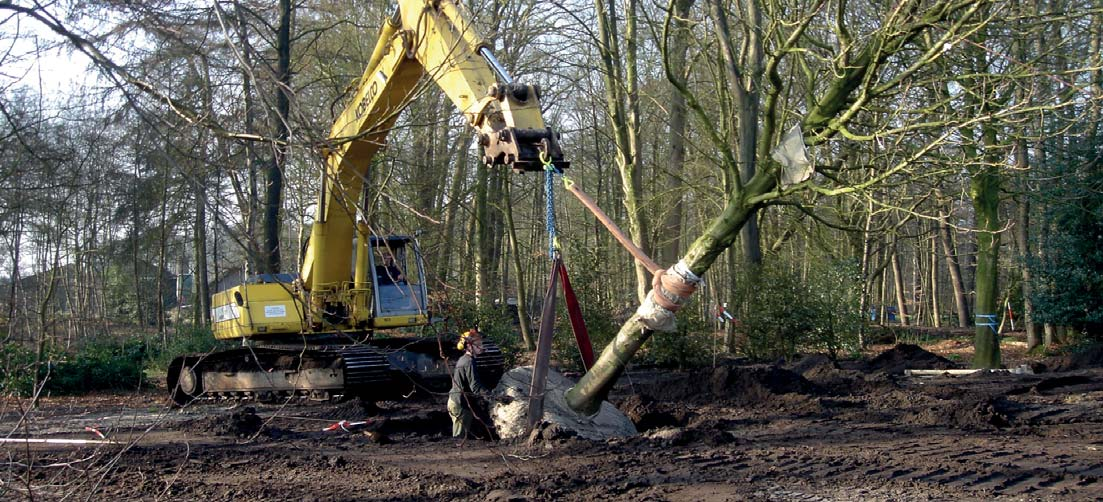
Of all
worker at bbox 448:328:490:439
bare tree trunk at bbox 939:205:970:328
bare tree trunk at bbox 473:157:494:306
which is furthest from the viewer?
bare tree trunk at bbox 939:205:970:328

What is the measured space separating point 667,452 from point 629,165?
36.7ft

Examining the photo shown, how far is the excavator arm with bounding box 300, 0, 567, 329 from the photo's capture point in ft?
17.9

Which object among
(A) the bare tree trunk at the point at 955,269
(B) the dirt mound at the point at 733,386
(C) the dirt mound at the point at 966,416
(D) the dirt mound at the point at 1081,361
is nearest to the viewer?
(C) the dirt mound at the point at 966,416

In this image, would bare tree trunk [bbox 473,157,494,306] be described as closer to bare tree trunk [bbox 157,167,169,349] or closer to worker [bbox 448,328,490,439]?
bare tree trunk [bbox 157,167,169,349]

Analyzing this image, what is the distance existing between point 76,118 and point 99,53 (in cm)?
98

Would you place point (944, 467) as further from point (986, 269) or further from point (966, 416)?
point (986, 269)

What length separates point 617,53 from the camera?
18.7m

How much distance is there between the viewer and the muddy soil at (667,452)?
6652mm

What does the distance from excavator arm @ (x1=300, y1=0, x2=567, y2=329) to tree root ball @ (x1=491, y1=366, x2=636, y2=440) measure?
2111 mm

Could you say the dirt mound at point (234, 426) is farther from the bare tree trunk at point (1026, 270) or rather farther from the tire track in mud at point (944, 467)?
the bare tree trunk at point (1026, 270)

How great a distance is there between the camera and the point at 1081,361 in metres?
15.7

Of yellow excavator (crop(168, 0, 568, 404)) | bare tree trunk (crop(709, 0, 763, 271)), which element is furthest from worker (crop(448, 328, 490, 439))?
bare tree trunk (crop(709, 0, 763, 271))

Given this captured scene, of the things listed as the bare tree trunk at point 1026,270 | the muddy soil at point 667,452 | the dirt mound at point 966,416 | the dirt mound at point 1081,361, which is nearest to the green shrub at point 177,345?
the muddy soil at point 667,452

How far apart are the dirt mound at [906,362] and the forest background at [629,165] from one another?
0.81 m
